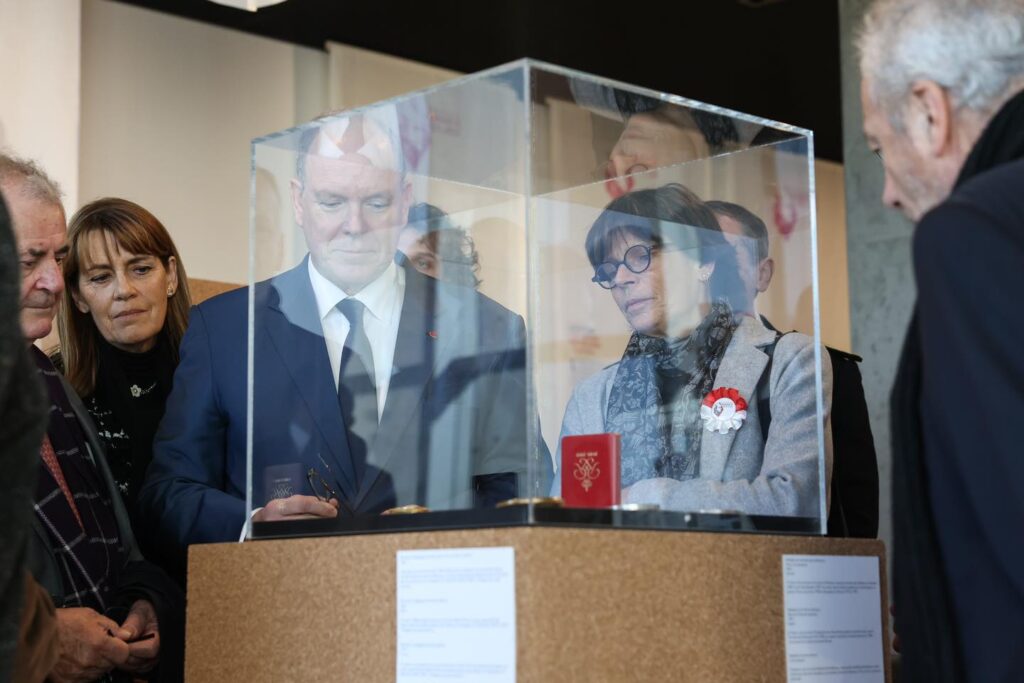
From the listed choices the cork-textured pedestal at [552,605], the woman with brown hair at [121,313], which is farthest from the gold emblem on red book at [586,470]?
the woman with brown hair at [121,313]

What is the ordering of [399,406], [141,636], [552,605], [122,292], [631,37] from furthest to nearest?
1. [631,37]
2. [122,292]
3. [141,636]
4. [399,406]
5. [552,605]

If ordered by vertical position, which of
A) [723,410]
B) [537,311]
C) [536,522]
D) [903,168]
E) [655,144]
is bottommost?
[536,522]

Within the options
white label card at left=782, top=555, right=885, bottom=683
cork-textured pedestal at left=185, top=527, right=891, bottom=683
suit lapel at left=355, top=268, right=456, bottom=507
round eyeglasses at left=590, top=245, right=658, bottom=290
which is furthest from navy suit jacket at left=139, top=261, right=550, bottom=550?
white label card at left=782, top=555, right=885, bottom=683

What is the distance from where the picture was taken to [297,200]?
1899 mm

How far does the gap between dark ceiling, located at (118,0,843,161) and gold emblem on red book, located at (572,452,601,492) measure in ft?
13.9

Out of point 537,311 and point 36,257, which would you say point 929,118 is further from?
point 36,257

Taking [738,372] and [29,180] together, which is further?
[29,180]

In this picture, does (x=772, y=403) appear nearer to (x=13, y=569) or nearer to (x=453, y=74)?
(x=13, y=569)

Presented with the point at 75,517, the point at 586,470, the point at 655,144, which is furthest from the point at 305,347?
the point at 75,517

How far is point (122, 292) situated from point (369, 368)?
4.45 feet

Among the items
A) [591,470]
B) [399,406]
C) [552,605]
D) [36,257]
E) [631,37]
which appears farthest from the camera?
[631,37]

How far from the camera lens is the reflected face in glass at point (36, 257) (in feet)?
8.16

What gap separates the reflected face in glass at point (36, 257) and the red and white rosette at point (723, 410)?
1270mm

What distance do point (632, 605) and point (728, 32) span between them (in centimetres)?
578
